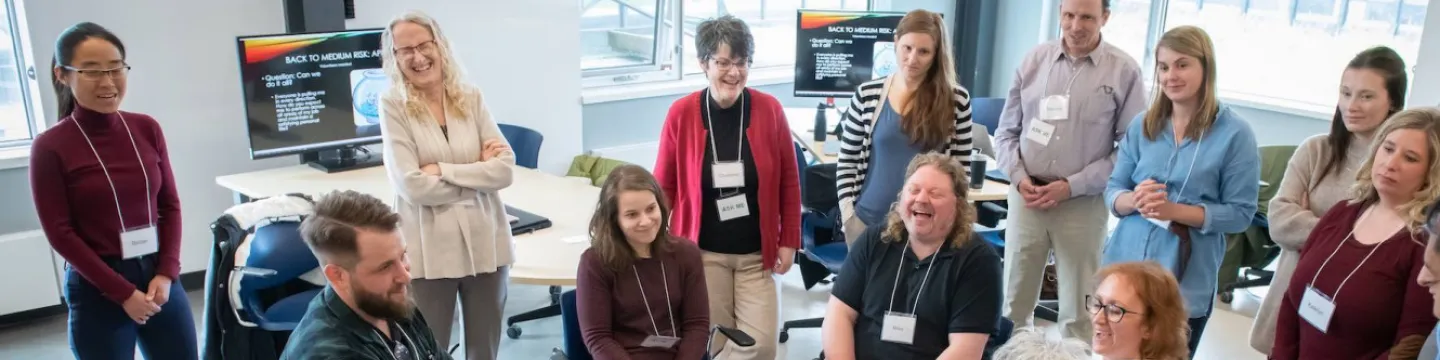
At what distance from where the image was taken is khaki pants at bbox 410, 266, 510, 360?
275cm

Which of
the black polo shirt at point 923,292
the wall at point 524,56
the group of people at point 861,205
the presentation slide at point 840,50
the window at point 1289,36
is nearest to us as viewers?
the group of people at point 861,205

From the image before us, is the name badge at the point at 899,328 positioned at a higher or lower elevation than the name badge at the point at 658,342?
higher

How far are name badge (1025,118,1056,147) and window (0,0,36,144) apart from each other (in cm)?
371

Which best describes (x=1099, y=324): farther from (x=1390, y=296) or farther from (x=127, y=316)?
(x=127, y=316)

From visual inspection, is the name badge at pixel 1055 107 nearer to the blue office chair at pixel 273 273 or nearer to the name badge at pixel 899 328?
the name badge at pixel 899 328

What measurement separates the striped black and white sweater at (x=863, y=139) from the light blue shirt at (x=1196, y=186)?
0.43 meters

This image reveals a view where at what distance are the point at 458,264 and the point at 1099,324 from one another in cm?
154

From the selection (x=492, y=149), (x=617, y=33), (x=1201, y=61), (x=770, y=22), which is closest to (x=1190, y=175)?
(x=1201, y=61)

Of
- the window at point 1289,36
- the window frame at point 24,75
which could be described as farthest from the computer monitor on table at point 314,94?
the window at point 1289,36

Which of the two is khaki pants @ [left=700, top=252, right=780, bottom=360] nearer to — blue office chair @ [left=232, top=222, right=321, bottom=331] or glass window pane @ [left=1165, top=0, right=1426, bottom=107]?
blue office chair @ [left=232, top=222, right=321, bottom=331]

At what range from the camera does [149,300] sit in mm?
2711

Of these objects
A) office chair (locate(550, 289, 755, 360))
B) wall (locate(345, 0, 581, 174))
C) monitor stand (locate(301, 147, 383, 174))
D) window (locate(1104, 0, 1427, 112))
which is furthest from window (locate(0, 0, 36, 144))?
window (locate(1104, 0, 1427, 112))

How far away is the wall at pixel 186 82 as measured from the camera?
400 centimetres

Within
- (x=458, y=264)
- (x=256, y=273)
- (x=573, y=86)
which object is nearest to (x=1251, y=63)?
(x=573, y=86)
